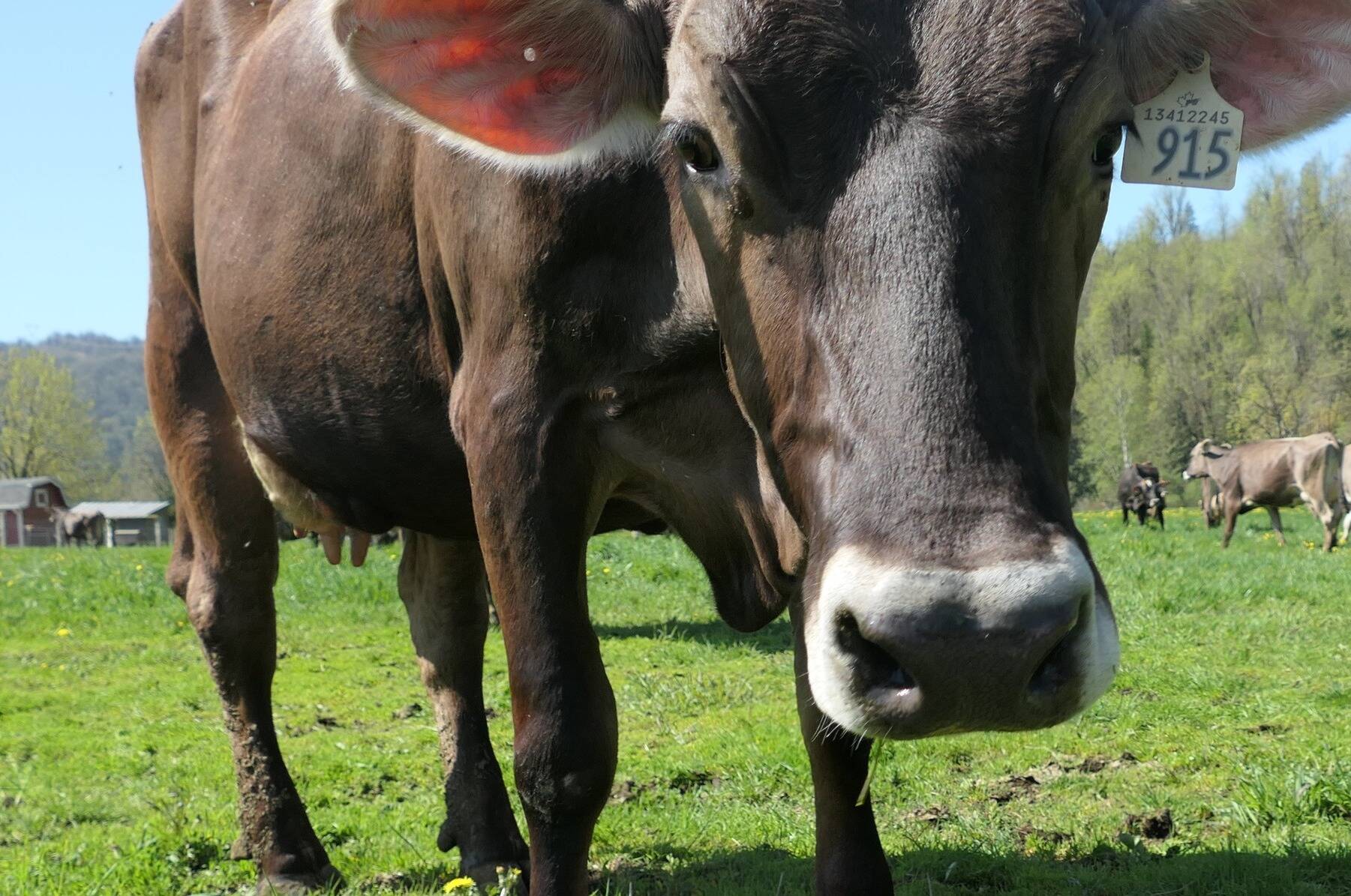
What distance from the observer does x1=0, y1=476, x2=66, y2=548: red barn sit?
66562mm

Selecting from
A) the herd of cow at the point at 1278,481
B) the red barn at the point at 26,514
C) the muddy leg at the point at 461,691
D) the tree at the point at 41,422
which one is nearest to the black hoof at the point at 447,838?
the muddy leg at the point at 461,691

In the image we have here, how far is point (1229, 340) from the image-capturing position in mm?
57594

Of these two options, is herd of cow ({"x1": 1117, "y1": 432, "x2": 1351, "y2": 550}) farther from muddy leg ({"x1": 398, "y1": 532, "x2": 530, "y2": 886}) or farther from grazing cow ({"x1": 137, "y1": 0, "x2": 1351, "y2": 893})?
grazing cow ({"x1": 137, "y1": 0, "x2": 1351, "y2": 893})

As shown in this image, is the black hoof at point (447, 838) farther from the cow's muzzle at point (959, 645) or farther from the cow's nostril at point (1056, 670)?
the cow's nostril at point (1056, 670)

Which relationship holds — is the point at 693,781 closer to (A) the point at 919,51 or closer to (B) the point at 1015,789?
(B) the point at 1015,789

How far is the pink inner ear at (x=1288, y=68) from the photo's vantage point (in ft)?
9.14

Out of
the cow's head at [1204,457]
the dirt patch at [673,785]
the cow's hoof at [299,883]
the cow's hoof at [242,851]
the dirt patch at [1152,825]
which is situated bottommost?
the cow's hoof at [299,883]

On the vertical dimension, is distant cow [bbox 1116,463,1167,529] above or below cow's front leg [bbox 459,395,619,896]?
above

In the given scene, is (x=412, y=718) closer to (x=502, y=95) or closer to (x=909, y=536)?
(x=502, y=95)

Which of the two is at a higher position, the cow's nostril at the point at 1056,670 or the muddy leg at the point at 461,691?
the cow's nostril at the point at 1056,670

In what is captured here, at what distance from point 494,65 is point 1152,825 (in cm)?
313

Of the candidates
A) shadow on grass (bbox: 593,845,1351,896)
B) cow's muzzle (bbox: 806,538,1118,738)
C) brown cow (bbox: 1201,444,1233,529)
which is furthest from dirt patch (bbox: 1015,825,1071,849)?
brown cow (bbox: 1201,444,1233,529)

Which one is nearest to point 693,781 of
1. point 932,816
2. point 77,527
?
point 932,816

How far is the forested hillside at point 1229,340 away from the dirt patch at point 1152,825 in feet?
157
